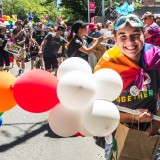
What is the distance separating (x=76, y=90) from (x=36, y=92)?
27 centimetres

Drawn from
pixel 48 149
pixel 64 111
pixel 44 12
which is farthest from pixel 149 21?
pixel 44 12

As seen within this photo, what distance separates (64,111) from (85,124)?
157mm

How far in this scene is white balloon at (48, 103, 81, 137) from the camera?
7.52ft

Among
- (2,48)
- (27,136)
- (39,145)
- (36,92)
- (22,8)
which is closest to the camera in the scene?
(36,92)

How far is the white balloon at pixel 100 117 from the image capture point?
7.14 feet

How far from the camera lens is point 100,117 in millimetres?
2178

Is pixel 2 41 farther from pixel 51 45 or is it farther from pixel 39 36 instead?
pixel 39 36

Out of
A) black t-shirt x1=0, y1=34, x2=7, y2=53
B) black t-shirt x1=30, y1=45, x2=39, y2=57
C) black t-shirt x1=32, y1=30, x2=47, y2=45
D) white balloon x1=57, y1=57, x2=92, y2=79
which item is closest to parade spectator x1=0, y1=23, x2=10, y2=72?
black t-shirt x1=0, y1=34, x2=7, y2=53

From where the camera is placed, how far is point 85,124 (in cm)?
225

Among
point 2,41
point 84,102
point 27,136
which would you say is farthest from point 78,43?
point 2,41

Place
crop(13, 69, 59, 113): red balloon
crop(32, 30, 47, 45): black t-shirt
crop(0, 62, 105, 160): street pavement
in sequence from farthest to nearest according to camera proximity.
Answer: crop(32, 30, 47, 45): black t-shirt < crop(0, 62, 105, 160): street pavement < crop(13, 69, 59, 113): red balloon

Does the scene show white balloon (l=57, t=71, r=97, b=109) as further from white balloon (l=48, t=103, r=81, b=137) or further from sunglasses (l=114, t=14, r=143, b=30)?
sunglasses (l=114, t=14, r=143, b=30)

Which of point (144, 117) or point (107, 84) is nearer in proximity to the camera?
point (107, 84)

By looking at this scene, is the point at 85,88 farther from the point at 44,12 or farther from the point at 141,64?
the point at 44,12
